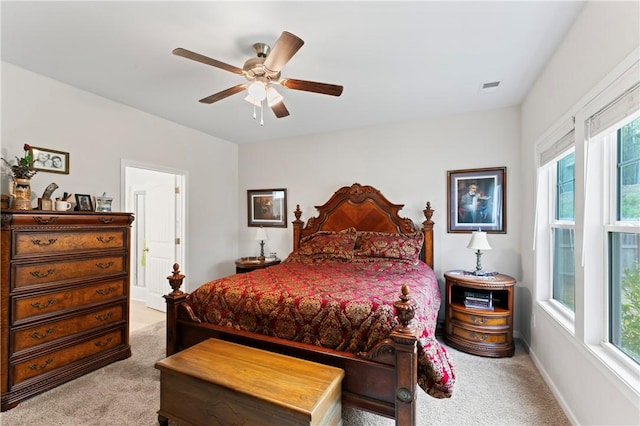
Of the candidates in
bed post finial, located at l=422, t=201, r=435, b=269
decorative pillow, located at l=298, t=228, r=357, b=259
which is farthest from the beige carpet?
decorative pillow, located at l=298, t=228, r=357, b=259

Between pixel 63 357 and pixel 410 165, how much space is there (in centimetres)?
414

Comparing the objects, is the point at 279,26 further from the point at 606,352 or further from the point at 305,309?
the point at 606,352

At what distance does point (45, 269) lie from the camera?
7.72 ft

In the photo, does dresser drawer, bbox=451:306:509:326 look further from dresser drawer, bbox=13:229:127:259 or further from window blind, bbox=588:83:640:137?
dresser drawer, bbox=13:229:127:259

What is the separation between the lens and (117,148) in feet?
10.7

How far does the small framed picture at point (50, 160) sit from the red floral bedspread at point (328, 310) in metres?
1.84

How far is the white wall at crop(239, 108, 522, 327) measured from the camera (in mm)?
3395

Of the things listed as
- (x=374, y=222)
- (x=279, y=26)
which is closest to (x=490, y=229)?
(x=374, y=222)

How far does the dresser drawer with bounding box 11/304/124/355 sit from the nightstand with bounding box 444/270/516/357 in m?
3.45

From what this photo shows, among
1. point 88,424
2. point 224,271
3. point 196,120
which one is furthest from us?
point 224,271

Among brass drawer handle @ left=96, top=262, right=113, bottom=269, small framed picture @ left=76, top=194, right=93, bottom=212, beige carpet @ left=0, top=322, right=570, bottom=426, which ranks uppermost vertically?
small framed picture @ left=76, top=194, right=93, bottom=212

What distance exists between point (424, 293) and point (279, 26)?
226 cm

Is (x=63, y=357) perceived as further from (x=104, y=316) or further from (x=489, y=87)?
(x=489, y=87)

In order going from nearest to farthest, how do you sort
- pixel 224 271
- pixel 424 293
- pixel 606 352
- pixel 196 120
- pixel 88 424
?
pixel 606 352
pixel 88 424
pixel 424 293
pixel 196 120
pixel 224 271
